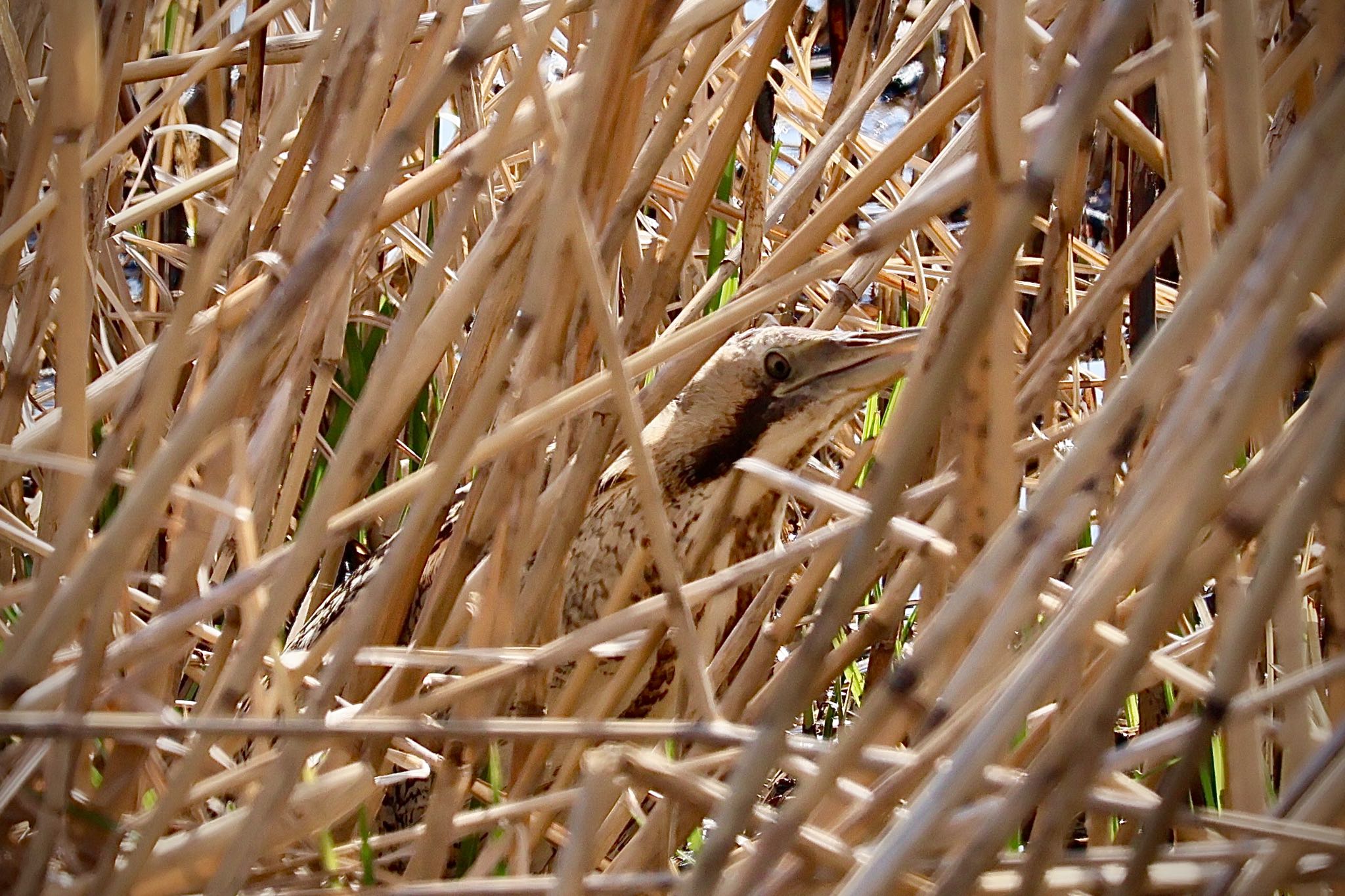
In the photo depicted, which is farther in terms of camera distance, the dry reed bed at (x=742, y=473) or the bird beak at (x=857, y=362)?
the bird beak at (x=857, y=362)

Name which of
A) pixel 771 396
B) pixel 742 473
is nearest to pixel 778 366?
pixel 771 396

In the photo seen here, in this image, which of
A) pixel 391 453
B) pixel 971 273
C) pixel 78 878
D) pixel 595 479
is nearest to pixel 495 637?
pixel 595 479

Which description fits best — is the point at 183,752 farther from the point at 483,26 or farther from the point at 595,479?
the point at 483,26

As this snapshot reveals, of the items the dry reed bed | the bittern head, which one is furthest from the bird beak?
the dry reed bed

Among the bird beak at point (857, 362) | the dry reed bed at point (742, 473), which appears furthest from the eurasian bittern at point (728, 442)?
the dry reed bed at point (742, 473)

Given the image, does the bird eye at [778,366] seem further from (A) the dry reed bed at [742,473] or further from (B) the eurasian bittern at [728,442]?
(A) the dry reed bed at [742,473]

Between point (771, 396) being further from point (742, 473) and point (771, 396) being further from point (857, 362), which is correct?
point (742, 473)

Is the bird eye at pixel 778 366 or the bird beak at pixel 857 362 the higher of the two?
the bird beak at pixel 857 362
